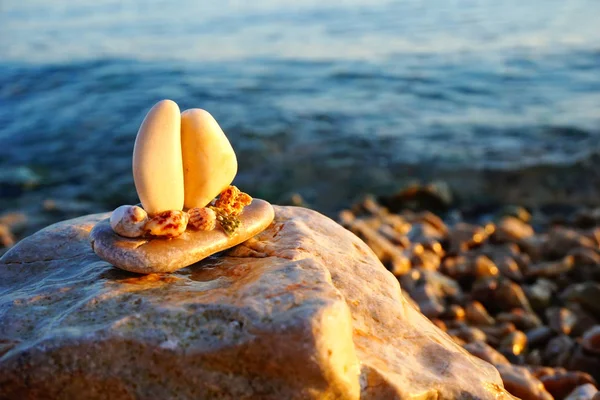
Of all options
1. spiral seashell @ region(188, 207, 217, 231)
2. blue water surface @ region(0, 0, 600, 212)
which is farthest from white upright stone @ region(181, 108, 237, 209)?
blue water surface @ region(0, 0, 600, 212)

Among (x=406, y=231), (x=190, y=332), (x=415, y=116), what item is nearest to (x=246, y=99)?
(x=415, y=116)

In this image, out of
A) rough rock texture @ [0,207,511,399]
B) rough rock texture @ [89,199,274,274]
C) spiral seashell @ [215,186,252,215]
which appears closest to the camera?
rough rock texture @ [0,207,511,399]

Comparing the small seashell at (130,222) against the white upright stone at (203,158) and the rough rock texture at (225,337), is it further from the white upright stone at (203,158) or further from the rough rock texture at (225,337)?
the white upright stone at (203,158)

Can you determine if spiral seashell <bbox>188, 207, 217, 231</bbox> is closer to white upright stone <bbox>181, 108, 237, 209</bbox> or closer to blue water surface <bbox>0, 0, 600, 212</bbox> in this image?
white upright stone <bbox>181, 108, 237, 209</bbox>

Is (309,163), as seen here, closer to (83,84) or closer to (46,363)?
(83,84)

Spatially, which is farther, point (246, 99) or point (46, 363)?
point (246, 99)

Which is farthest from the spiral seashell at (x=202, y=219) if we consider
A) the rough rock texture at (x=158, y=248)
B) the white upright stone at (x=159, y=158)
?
the white upright stone at (x=159, y=158)

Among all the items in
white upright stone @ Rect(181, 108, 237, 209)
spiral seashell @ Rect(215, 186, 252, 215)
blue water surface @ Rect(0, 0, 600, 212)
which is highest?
white upright stone @ Rect(181, 108, 237, 209)
